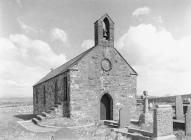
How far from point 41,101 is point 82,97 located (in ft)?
50.2

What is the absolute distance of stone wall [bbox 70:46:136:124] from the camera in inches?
794

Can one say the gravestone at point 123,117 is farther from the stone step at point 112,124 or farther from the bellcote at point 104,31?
the bellcote at point 104,31

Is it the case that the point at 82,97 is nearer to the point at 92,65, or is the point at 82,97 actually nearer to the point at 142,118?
the point at 92,65

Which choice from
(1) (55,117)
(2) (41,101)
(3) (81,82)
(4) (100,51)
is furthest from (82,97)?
(2) (41,101)

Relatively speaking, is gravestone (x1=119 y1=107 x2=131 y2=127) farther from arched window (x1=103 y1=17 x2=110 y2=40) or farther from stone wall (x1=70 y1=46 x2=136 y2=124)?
arched window (x1=103 y1=17 x2=110 y2=40)

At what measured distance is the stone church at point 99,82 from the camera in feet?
66.1

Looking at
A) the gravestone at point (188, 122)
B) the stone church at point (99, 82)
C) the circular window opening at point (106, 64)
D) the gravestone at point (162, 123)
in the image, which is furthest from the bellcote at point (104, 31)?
the gravestone at point (162, 123)

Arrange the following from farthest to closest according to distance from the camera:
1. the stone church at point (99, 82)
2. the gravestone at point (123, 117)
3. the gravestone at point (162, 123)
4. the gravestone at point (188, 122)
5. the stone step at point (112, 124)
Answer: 1. the stone church at point (99, 82)
2. the stone step at point (112, 124)
3. the gravestone at point (123, 117)
4. the gravestone at point (188, 122)
5. the gravestone at point (162, 123)

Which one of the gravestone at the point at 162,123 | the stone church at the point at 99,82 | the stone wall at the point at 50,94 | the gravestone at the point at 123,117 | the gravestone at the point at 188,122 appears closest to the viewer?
the gravestone at the point at 162,123

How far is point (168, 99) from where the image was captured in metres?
31.6

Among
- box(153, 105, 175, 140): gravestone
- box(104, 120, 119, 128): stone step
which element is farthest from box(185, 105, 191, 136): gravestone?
box(104, 120, 119, 128): stone step

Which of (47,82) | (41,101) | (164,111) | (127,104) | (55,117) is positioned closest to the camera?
(164,111)

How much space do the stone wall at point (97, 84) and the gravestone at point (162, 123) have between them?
10452 mm

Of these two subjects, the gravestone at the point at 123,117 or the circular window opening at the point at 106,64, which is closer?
the gravestone at the point at 123,117
